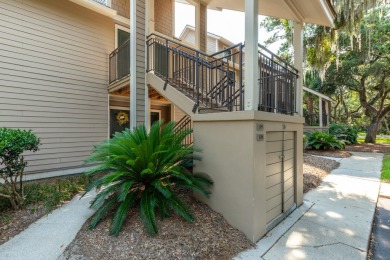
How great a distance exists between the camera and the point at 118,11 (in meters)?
6.66

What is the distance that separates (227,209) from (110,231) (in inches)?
61.7

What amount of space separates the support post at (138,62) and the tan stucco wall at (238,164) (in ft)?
7.05

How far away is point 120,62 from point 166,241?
517 centimetres

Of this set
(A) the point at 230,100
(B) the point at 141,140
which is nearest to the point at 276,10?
(A) the point at 230,100

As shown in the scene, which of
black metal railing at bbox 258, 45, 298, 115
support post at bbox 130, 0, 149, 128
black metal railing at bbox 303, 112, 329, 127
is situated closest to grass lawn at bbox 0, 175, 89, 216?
support post at bbox 130, 0, 149, 128

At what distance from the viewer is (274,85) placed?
3883mm

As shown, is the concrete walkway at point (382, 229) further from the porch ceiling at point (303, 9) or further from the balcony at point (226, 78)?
the porch ceiling at point (303, 9)

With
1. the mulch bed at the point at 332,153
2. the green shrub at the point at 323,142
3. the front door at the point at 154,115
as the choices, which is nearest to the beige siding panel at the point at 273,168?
the front door at the point at 154,115

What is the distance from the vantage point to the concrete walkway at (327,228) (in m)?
2.78

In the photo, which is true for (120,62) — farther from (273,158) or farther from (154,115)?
(273,158)

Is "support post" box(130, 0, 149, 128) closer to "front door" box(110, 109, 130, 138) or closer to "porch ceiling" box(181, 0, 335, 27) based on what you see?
"front door" box(110, 109, 130, 138)

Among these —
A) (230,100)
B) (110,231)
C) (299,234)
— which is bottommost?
(299,234)

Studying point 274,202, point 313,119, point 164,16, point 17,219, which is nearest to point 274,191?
point 274,202

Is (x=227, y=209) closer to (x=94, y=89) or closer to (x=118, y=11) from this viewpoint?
(x=94, y=89)
